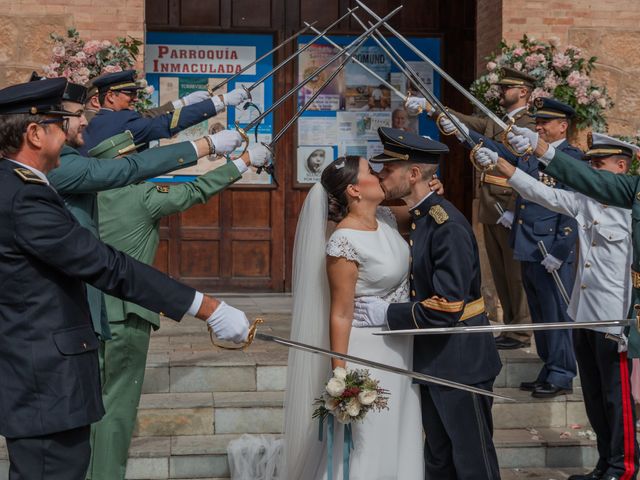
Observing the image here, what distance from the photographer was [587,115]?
9086 millimetres

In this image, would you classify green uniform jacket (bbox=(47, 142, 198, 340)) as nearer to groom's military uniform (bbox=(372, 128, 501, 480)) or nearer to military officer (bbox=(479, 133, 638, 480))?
groom's military uniform (bbox=(372, 128, 501, 480))

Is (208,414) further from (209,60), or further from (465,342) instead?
(209,60)

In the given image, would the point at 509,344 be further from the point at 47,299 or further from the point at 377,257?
the point at 47,299

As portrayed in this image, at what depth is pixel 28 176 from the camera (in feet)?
11.2

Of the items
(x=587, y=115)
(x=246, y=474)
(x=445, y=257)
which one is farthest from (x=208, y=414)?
(x=587, y=115)

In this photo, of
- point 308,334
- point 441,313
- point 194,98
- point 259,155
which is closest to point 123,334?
point 308,334

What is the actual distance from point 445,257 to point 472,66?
6.62 meters

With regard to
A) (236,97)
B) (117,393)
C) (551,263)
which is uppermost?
(236,97)

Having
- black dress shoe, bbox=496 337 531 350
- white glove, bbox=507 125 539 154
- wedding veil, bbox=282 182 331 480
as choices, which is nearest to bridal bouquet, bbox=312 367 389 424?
wedding veil, bbox=282 182 331 480

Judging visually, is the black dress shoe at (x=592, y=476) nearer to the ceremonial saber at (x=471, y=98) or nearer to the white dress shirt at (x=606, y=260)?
the white dress shirt at (x=606, y=260)

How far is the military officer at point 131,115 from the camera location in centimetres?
582

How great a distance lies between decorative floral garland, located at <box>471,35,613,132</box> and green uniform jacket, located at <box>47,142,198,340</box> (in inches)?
185

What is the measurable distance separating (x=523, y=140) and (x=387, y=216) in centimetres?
75

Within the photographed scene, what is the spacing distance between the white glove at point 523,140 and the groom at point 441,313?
0.32m
